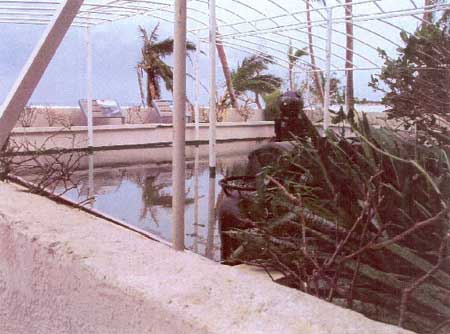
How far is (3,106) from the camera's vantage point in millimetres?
2385

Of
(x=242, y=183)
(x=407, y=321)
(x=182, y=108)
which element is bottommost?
(x=407, y=321)

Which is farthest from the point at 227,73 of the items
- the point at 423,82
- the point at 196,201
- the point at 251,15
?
the point at 423,82

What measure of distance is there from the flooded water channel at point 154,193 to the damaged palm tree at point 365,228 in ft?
6.05

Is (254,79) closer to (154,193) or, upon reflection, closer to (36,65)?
(154,193)

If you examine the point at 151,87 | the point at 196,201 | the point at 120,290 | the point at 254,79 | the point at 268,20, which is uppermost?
the point at 268,20

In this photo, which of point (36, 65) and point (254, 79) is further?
point (254, 79)

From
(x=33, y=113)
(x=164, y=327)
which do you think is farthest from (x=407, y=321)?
(x=33, y=113)

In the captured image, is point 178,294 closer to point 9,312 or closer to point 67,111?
point 9,312

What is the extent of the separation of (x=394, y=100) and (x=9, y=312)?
1491 mm

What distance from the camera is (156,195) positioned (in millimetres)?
7984

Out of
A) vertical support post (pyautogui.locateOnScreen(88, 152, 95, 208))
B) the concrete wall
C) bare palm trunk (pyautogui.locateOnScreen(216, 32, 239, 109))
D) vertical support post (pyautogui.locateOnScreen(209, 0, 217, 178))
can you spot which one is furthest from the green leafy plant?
bare palm trunk (pyautogui.locateOnScreen(216, 32, 239, 109))

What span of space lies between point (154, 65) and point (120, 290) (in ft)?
67.4

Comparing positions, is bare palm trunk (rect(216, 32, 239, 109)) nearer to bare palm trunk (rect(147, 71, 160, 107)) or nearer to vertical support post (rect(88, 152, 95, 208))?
bare palm trunk (rect(147, 71, 160, 107))

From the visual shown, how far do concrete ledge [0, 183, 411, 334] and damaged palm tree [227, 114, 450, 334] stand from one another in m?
0.13
